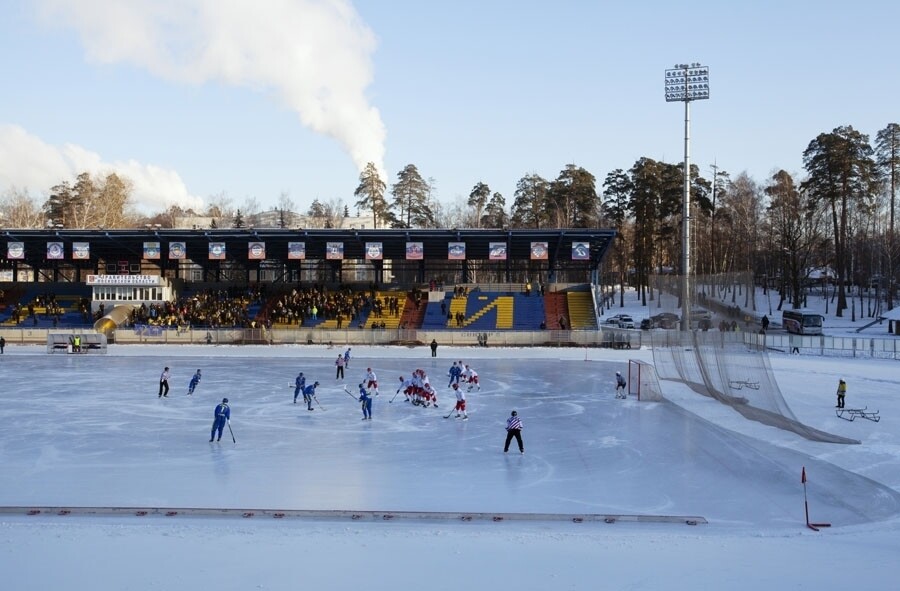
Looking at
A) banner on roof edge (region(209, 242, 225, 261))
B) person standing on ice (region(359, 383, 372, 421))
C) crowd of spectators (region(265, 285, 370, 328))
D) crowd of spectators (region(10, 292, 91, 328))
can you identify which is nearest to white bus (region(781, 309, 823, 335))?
crowd of spectators (region(265, 285, 370, 328))

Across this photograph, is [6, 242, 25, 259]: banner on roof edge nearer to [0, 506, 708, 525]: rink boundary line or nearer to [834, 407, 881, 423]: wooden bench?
[0, 506, 708, 525]: rink boundary line

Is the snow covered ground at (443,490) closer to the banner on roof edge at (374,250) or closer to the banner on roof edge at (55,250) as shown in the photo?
the banner on roof edge at (374,250)

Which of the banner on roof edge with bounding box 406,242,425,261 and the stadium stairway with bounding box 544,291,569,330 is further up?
the banner on roof edge with bounding box 406,242,425,261

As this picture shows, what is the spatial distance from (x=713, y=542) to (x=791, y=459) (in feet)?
22.1

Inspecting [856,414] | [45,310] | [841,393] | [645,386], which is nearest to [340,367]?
[645,386]

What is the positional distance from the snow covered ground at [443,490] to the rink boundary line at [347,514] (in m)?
0.17

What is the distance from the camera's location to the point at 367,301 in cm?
5569

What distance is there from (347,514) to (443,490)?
2266 mm

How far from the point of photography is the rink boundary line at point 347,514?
38.4 ft

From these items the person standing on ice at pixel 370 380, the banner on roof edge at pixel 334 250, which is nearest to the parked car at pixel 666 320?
the person standing on ice at pixel 370 380

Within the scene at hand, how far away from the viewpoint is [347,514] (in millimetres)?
11758

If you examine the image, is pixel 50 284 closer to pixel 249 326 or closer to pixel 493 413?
pixel 249 326

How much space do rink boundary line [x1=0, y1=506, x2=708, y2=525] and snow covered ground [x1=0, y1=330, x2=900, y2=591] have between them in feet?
0.56

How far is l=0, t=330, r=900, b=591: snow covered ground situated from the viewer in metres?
9.50
